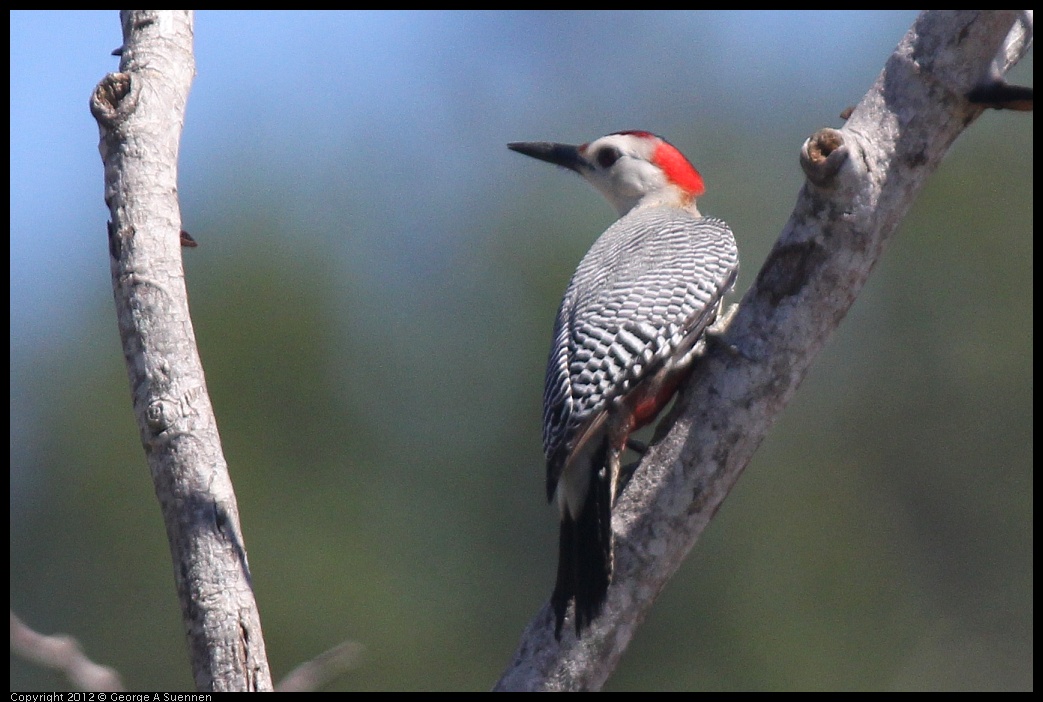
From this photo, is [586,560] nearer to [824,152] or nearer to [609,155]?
[824,152]

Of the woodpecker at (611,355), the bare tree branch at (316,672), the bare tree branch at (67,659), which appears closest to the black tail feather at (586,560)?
the woodpecker at (611,355)

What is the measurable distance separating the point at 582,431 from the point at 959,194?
14972mm

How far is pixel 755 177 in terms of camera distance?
773 inches

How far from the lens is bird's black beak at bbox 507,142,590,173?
7.43 m

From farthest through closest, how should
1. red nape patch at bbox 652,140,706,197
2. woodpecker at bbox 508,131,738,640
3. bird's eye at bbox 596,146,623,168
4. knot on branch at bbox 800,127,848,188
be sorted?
bird's eye at bbox 596,146,623,168
red nape patch at bbox 652,140,706,197
woodpecker at bbox 508,131,738,640
knot on branch at bbox 800,127,848,188

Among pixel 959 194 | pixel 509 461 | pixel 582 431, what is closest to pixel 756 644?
pixel 509 461

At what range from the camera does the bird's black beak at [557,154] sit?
24.4 ft

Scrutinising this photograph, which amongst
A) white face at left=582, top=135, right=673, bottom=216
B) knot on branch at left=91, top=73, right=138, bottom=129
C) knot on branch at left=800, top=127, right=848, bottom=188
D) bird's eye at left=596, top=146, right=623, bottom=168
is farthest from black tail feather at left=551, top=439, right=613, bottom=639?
bird's eye at left=596, top=146, right=623, bottom=168

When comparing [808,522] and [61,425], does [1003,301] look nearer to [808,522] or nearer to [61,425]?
[808,522]

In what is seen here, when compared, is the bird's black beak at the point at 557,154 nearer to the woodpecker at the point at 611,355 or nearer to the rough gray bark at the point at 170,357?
the woodpecker at the point at 611,355

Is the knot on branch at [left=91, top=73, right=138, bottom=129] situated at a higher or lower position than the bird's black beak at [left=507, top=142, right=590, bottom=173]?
higher

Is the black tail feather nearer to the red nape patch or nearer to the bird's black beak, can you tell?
the red nape patch

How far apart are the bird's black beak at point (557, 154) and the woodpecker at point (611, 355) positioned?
619 mm

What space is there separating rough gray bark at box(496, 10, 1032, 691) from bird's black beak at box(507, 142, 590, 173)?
3119 mm
